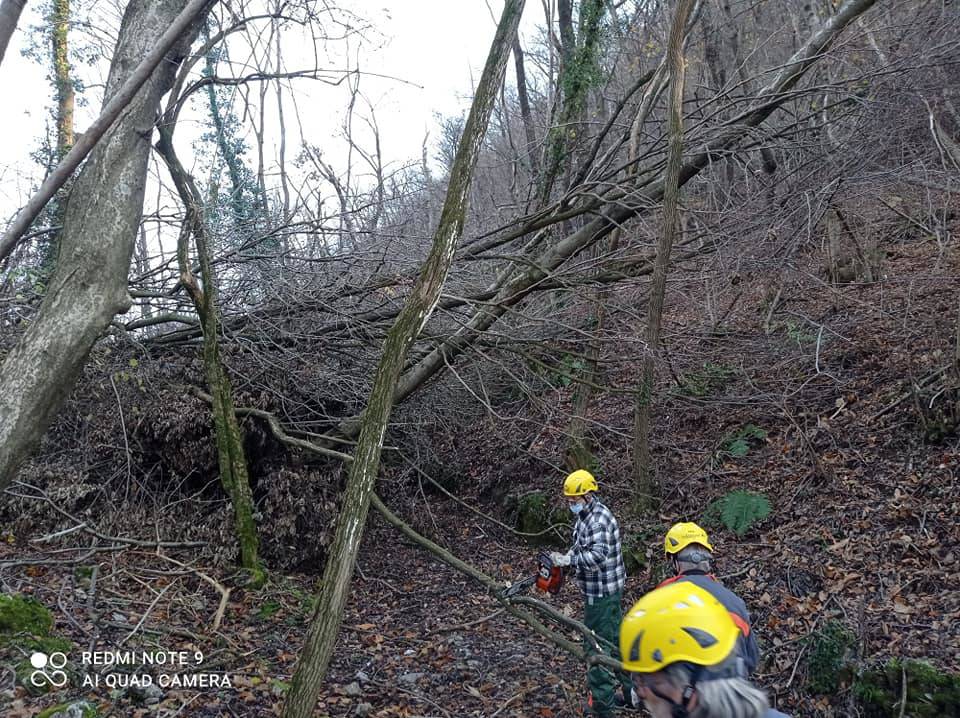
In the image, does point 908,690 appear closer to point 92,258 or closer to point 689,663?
point 689,663

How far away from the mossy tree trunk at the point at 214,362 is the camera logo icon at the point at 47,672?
2.41 meters

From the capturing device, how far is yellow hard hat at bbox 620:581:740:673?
5.88 ft

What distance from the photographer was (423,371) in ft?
26.0

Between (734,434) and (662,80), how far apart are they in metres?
4.69

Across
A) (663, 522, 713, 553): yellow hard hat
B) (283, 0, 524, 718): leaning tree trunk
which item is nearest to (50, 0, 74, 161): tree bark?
(283, 0, 524, 718): leaning tree trunk

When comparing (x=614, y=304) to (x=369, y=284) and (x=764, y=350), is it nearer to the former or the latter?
(x=764, y=350)

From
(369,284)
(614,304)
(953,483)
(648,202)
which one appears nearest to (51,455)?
(369,284)

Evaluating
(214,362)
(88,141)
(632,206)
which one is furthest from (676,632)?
(632,206)

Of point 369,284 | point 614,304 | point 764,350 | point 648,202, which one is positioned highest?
point 648,202

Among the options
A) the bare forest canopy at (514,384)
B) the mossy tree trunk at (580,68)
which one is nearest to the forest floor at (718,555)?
the bare forest canopy at (514,384)

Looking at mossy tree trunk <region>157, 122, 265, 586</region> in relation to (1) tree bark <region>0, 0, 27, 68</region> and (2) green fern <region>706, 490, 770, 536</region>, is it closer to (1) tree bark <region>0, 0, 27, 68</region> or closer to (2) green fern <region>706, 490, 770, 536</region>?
(1) tree bark <region>0, 0, 27, 68</region>

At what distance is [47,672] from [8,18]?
432 cm

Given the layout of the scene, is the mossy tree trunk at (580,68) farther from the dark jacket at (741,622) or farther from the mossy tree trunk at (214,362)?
the dark jacket at (741,622)

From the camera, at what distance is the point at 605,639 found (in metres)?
4.91
